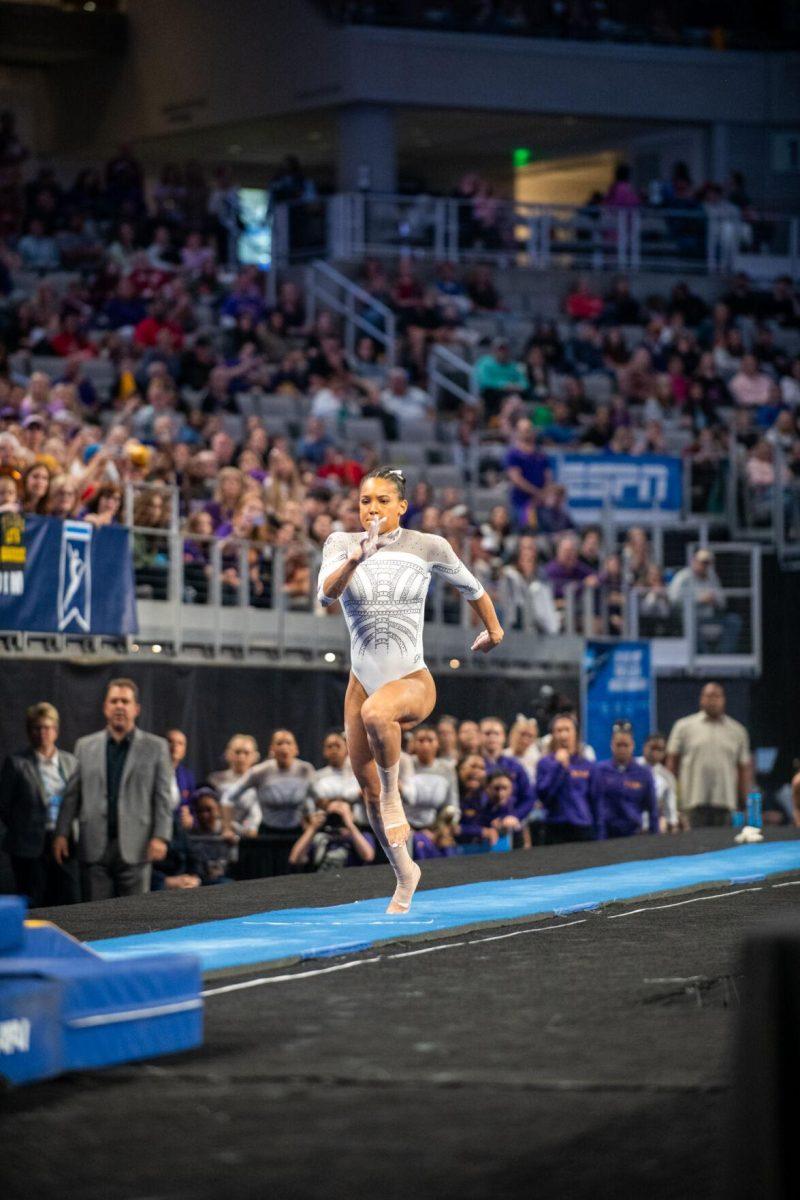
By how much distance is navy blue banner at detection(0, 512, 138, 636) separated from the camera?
46.6 ft

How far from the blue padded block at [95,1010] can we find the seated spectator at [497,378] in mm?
20049

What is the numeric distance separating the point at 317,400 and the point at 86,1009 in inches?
717

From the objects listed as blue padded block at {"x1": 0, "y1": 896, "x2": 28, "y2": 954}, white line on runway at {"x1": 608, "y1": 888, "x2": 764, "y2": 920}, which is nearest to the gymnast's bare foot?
white line on runway at {"x1": 608, "y1": 888, "x2": 764, "y2": 920}

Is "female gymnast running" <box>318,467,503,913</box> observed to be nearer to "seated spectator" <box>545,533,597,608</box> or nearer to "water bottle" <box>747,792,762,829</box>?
"water bottle" <box>747,792,762,829</box>

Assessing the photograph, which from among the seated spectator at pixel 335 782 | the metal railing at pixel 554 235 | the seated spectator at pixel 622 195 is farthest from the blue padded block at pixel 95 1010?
the seated spectator at pixel 622 195

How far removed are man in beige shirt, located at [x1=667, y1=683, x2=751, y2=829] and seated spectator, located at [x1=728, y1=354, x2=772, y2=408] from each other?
9.49 meters

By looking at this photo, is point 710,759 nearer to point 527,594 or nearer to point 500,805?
point 500,805

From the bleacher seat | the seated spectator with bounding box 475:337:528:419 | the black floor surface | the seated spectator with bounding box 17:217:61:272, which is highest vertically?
the seated spectator with bounding box 17:217:61:272

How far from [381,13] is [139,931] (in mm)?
24101

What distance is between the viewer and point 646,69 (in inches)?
1292

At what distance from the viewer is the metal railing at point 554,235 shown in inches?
1126

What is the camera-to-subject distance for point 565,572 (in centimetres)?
2186

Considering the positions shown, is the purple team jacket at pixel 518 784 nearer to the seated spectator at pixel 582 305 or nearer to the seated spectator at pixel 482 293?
the seated spectator at pixel 482 293

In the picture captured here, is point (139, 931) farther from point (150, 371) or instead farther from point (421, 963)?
point (150, 371)
